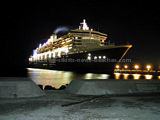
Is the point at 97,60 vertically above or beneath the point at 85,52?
beneath

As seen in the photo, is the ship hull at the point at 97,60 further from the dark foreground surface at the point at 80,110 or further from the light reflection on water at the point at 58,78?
the dark foreground surface at the point at 80,110

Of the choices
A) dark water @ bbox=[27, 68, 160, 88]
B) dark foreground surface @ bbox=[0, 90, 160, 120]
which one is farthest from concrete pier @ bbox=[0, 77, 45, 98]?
dark water @ bbox=[27, 68, 160, 88]

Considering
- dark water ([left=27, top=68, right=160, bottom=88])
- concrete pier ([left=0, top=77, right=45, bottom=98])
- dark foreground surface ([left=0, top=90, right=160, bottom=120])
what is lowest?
dark water ([left=27, top=68, right=160, bottom=88])

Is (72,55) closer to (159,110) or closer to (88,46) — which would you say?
(88,46)

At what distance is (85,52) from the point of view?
59906mm

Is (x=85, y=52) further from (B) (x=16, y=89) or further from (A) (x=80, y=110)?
(A) (x=80, y=110)

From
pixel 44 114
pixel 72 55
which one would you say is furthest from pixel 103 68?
pixel 44 114

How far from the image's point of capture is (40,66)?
9556 cm

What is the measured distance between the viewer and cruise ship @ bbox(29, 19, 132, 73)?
56406 mm

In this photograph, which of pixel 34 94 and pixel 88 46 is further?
pixel 88 46

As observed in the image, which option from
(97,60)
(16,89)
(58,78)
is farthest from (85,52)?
(16,89)

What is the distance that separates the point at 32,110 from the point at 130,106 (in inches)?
122

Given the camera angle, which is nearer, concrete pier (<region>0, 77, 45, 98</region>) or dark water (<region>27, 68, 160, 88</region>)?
concrete pier (<region>0, 77, 45, 98</region>)

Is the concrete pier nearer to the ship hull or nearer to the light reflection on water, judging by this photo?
the light reflection on water
